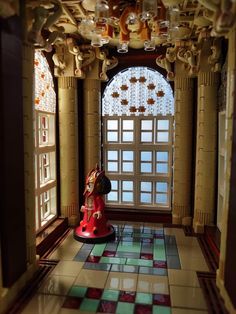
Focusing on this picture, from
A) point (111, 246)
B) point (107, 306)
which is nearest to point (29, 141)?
point (107, 306)

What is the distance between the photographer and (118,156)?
4758 mm

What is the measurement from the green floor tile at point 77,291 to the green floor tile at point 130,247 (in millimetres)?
923

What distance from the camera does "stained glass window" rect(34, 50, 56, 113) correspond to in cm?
358

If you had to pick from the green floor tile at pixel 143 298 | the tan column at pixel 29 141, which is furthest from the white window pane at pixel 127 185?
the green floor tile at pixel 143 298

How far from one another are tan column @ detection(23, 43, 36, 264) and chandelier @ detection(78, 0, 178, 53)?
0.59 meters

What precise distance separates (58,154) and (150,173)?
59.9 inches

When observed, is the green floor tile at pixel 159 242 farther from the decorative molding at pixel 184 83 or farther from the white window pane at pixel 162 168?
the decorative molding at pixel 184 83

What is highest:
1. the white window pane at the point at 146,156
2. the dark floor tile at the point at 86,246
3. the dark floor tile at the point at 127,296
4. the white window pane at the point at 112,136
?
the white window pane at the point at 112,136

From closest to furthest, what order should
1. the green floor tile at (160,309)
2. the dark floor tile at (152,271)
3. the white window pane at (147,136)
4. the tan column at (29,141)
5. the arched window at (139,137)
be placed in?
the green floor tile at (160,309)
the tan column at (29,141)
the dark floor tile at (152,271)
the arched window at (139,137)
the white window pane at (147,136)

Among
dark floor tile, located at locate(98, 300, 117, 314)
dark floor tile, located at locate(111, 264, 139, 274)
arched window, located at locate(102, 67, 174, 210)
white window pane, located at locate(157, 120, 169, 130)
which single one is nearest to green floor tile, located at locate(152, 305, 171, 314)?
dark floor tile, located at locate(98, 300, 117, 314)

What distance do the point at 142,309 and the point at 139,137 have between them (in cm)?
277

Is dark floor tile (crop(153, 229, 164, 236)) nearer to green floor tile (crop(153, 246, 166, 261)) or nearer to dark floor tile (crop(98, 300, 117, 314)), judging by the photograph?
green floor tile (crop(153, 246, 166, 261))

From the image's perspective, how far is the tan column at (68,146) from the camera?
13.8 feet

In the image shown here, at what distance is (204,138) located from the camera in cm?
397
